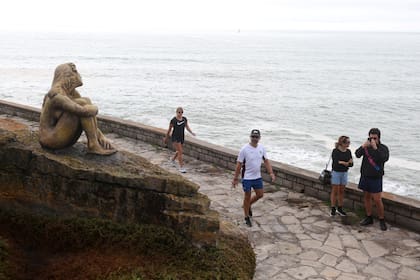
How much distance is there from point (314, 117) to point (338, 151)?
28.9 metres

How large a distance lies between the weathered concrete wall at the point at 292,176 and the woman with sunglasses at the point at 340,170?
43cm

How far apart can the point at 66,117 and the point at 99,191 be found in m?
1.15

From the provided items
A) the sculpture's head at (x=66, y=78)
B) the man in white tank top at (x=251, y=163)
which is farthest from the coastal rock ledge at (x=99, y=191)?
the man in white tank top at (x=251, y=163)

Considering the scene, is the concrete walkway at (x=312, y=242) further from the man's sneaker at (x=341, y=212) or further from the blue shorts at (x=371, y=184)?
the blue shorts at (x=371, y=184)

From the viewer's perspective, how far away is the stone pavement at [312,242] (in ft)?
→ 21.8

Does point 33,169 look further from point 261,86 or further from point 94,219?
point 261,86

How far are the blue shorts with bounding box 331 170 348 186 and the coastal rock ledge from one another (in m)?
2.90

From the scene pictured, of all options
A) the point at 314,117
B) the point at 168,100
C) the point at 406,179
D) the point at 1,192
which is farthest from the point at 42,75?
the point at 1,192

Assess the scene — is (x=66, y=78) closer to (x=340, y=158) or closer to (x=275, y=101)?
(x=340, y=158)

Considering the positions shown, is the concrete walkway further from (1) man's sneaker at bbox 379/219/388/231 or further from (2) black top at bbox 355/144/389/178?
(2) black top at bbox 355/144/389/178

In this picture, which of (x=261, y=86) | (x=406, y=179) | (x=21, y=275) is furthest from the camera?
(x=261, y=86)

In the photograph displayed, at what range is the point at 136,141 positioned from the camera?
557 inches

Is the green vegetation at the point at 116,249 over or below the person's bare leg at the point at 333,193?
below

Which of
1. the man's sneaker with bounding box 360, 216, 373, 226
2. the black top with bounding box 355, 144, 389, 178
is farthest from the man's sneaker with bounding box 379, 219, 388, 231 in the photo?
the black top with bounding box 355, 144, 389, 178
